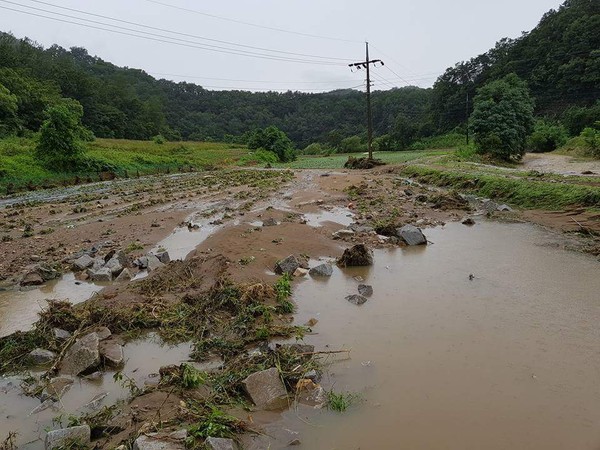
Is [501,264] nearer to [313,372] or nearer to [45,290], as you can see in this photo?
[313,372]

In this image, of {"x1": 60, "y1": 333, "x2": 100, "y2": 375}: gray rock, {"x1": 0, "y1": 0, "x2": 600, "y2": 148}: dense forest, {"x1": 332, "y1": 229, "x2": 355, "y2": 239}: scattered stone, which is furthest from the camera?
{"x1": 0, "y1": 0, "x2": 600, "y2": 148}: dense forest

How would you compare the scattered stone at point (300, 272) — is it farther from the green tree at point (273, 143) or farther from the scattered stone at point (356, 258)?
the green tree at point (273, 143)

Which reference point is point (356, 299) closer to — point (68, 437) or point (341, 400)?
point (341, 400)

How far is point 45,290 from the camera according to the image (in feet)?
27.2

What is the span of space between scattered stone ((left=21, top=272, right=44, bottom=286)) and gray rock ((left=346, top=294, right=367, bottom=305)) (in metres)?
6.18

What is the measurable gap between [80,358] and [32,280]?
4282 mm

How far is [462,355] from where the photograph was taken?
537 centimetres

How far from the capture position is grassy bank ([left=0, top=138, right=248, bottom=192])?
25297 millimetres

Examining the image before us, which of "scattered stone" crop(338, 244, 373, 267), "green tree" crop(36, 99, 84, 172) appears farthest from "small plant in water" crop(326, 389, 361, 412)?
"green tree" crop(36, 99, 84, 172)

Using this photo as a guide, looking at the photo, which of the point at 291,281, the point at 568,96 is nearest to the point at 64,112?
the point at 291,281

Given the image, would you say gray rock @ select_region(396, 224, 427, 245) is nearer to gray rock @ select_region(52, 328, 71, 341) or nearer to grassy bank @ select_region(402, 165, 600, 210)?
grassy bank @ select_region(402, 165, 600, 210)

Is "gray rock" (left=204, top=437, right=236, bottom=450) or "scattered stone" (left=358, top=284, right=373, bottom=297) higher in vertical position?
"gray rock" (left=204, top=437, right=236, bottom=450)

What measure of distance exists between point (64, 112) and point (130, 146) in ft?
49.2

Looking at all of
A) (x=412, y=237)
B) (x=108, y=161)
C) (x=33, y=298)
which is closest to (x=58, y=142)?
(x=108, y=161)
